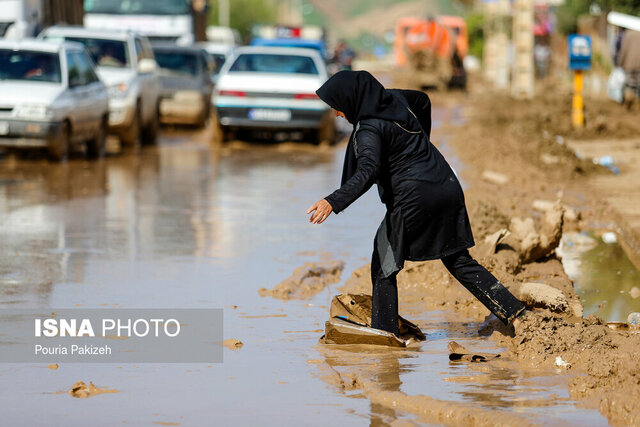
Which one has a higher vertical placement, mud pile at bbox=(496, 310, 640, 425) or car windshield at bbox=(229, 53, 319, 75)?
mud pile at bbox=(496, 310, 640, 425)

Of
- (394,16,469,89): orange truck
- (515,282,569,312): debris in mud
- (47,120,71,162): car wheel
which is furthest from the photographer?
(394,16,469,89): orange truck

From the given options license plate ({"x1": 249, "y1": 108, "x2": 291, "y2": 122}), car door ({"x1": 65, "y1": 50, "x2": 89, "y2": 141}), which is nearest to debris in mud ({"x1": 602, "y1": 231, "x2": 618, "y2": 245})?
car door ({"x1": 65, "y1": 50, "x2": 89, "y2": 141})

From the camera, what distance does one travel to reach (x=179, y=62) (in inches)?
1043

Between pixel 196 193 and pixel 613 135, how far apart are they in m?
9.22

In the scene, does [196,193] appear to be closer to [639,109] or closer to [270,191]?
[270,191]

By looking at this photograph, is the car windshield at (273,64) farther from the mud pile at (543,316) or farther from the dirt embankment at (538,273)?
the mud pile at (543,316)

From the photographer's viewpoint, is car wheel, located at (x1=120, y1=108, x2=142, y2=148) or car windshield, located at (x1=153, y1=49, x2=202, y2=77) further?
car windshield, located at (x1=153, y1=49, x2=202, y2=77)

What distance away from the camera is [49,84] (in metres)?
17.6

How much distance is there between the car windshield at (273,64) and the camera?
846 inches

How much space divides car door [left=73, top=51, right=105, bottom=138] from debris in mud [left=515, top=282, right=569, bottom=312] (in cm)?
1126

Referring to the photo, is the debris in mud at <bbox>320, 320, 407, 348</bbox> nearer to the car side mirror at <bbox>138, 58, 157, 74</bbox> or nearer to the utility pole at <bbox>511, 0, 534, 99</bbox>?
the car side mirror at <bbox>138, 58, 157, 74</bbox>

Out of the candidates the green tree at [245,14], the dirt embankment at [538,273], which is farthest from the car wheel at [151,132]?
the green tree at [245,14]

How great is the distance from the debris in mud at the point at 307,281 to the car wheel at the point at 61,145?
830 centimetres

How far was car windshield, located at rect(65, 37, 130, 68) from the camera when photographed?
21391mm
